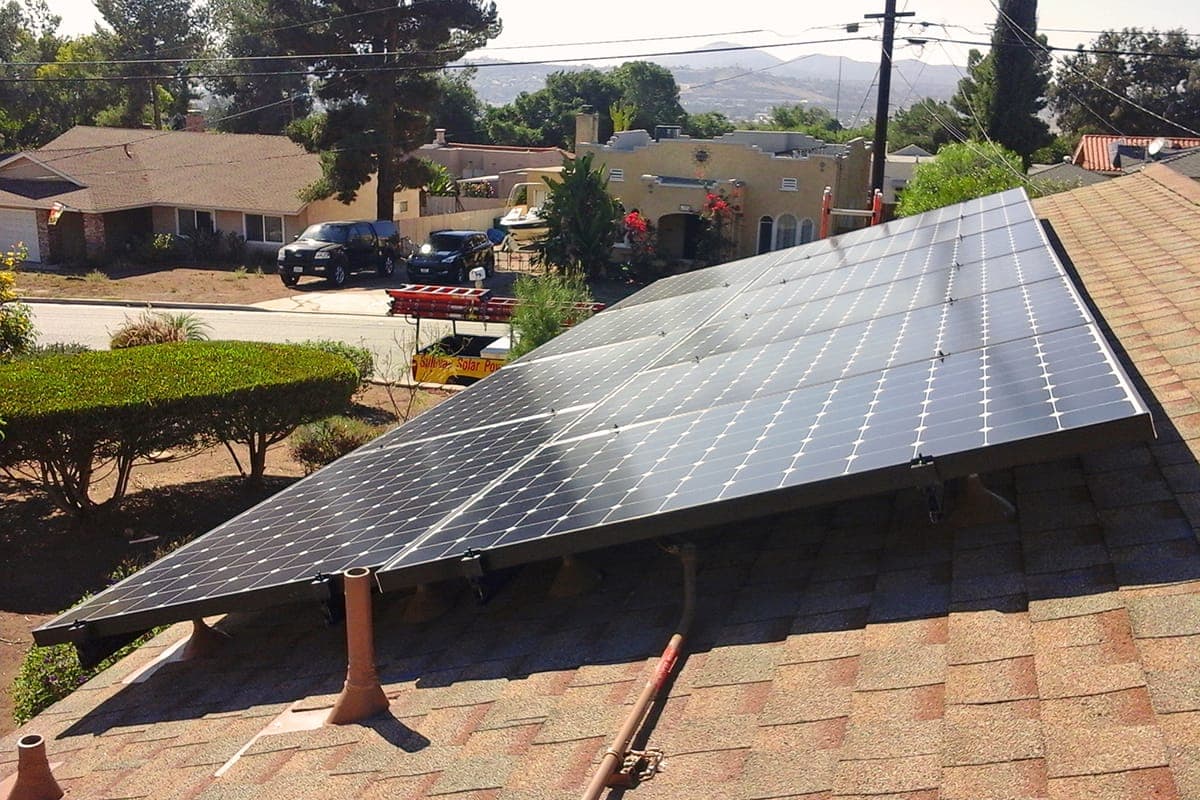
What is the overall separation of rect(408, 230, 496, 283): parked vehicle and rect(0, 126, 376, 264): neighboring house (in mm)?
7620

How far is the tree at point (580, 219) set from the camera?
4275 cm

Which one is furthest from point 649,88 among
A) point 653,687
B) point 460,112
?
point 653,687

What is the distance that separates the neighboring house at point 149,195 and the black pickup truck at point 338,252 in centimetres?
400

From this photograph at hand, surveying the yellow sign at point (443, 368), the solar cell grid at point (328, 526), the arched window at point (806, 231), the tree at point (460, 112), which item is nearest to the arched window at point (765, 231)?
the arched window at point (806, 231)

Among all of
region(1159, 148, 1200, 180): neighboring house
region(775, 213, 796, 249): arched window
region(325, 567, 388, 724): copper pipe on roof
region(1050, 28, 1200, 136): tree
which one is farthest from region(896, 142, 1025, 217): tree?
region(1050, 28, 1200, 136): tree

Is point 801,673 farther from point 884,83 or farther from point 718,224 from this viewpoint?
point 718,224

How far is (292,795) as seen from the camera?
5.29m

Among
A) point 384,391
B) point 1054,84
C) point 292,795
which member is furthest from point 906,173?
point 292,795

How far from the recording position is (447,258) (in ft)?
138

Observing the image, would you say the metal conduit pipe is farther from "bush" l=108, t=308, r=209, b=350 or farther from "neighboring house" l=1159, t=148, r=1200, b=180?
"bush" l=108, t=308, r=209, b=350

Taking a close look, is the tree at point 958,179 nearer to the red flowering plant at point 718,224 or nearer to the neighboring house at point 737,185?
the neighboring house at point 737,185

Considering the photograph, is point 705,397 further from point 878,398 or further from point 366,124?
point 366,124

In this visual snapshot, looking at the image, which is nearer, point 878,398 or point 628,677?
point 628,677

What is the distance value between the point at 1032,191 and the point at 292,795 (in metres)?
25.6
